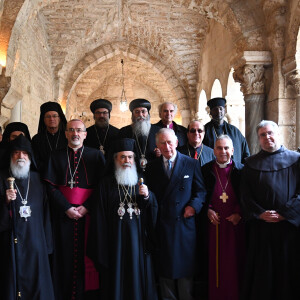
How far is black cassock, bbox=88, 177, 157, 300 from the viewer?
2.87 metres

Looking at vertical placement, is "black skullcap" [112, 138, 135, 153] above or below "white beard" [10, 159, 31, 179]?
above

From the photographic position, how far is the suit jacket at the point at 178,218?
301 centimetres

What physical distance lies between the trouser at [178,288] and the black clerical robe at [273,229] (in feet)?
1.58

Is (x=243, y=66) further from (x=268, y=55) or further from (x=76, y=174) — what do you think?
(x=76, y=174)

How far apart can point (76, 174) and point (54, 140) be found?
798 millimetres

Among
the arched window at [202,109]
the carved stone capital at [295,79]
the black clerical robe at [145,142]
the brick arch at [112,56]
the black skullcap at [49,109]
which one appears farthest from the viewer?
the brick arch at [112,56]

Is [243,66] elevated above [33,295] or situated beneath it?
elevated above

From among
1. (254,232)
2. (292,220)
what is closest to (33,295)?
(254,232)

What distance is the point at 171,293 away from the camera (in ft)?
10.1

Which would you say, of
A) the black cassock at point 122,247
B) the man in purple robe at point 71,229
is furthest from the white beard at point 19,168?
the black cassock at point 122,247

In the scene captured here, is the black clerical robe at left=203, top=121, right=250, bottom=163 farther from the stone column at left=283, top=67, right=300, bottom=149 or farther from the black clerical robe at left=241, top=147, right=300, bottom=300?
the black clerical robe at left=241, top=147, right=300, bottom=300

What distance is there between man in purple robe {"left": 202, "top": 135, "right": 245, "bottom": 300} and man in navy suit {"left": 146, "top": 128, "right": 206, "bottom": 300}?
152 mm

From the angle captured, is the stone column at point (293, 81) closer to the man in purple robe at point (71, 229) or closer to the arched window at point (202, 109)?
the man in purple robe at point (71, 229)

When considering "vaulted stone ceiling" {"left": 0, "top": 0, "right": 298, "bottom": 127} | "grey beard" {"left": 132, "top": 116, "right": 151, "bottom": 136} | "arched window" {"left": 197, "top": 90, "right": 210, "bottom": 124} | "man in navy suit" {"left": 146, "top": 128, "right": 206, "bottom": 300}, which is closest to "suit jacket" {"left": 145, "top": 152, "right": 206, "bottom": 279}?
"man in navy suit" {"left": 146, "top": 128, "right": 206, "bottom": 300}
